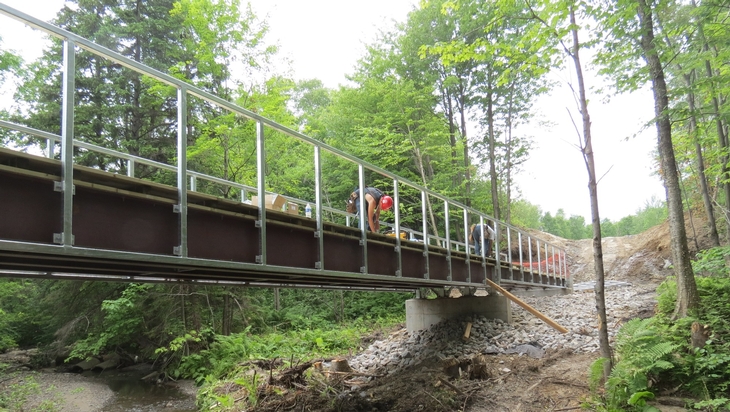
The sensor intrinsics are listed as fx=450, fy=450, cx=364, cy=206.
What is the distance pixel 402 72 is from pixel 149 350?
Answer: 758 inches

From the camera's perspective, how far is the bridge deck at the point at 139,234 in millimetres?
4039

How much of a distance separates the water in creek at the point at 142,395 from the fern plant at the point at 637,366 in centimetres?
1013

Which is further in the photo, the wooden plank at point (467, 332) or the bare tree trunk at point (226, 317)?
the bare tree trunk at point (226, 317)

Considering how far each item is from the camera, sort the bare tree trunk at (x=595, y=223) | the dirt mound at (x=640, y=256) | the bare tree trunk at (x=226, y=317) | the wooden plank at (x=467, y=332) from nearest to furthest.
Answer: the bare tree trunk at (x=595, y=223), the wooden plank at (x=467, y=332), the bare tree trunk at (x=226, y=317), the dirt mound at (x=640, y=256)

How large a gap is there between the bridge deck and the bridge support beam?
690cm

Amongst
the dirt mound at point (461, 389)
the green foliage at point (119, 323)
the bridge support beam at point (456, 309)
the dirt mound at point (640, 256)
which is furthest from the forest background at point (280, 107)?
the dirt mound at point (461, 389)

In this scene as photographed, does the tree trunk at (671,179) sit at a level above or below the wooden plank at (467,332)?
above

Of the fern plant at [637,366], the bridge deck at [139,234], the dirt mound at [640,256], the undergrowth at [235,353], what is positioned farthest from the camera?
the dirt mound at [640,256]

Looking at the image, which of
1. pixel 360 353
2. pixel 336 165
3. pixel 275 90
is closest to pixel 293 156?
pixel 275 90

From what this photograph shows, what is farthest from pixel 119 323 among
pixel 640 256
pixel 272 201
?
pixel 640 256

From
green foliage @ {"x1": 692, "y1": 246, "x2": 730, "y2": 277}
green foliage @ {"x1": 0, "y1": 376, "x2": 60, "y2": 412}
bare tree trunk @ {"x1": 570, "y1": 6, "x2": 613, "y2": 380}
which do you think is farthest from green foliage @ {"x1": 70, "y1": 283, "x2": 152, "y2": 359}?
green foliage @ {"x1": 692, "y1": 246, "x2": 730, "y2": 277}

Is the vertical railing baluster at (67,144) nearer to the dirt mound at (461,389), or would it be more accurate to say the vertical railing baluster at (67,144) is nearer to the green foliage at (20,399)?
the dirt mound at (461,389)

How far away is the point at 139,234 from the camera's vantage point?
200 inches

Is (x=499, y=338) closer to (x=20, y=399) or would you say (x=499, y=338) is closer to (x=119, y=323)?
(x=20, y=399)
